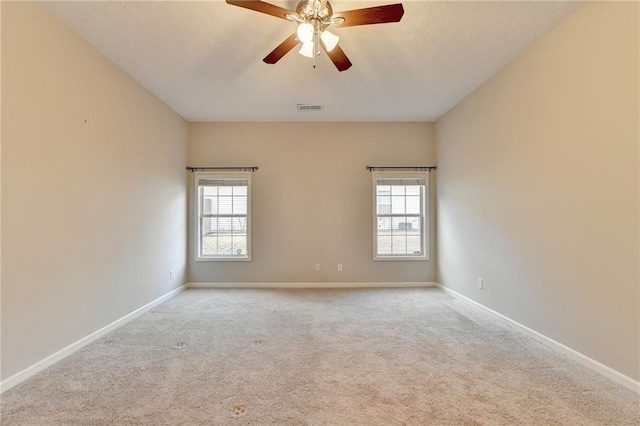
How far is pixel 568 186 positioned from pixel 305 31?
8.06ft

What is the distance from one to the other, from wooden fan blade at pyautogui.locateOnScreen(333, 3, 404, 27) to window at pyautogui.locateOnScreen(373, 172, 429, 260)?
10.1ft

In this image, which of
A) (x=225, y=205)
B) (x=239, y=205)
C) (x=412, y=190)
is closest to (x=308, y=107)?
(x=239, y=205)

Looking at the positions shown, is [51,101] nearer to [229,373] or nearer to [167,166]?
[167,166]

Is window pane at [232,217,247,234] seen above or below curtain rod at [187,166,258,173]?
below

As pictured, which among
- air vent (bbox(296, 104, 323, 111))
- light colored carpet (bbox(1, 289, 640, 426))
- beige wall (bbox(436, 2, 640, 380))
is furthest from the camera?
air vent (bbox(296, 104, 323, 111))

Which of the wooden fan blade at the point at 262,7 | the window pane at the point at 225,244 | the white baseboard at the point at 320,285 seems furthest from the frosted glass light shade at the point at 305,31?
the white baseboard at the point at 320,285

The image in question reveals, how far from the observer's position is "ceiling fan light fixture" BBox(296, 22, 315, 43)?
6.91 feet

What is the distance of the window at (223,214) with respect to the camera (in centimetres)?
498

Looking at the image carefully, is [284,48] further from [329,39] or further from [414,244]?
[414,244]

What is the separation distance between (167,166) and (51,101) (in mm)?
1932

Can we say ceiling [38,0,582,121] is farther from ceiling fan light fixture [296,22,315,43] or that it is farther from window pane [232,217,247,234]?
window pane [232,217,247,234]

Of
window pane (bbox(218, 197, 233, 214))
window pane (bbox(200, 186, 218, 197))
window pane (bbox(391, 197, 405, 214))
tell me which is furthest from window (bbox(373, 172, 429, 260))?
window pane (bbox(200, 186, 218, 197))

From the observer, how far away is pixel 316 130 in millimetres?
5020

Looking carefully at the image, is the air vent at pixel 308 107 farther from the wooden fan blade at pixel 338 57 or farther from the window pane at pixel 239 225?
the window pane at pixel 239 225
